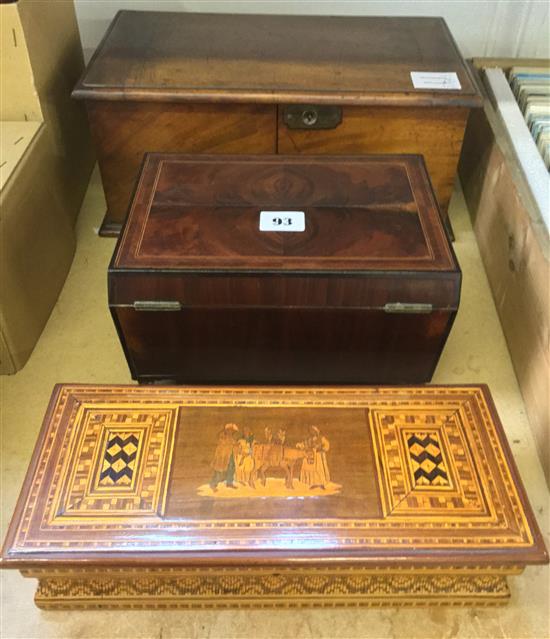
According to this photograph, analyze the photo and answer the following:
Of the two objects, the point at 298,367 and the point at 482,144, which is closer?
the point at 298,367

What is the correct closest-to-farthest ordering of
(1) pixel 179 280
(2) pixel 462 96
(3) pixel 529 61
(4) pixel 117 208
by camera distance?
(1) pixel 179 280
(2) pixel 462 96
(4) pixel 117 208
(3) pixel 529 61

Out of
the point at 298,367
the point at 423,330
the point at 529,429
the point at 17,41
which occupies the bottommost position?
the point at 529,429

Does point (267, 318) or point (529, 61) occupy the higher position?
point (529, 61)

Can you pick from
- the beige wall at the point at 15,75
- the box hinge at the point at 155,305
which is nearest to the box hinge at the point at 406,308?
the box hinge at the point at 155,305

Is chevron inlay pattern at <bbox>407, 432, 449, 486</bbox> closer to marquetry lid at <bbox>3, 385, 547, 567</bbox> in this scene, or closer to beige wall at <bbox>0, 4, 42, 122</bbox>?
marquetry lid at <bbox>3, 385, 547, 567</bbox>

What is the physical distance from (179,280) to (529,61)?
1248 mm

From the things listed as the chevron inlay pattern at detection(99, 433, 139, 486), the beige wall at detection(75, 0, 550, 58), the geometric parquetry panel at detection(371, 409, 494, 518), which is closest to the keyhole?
the beige wall at detection(75, 0, 550, 58)

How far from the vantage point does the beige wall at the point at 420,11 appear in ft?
5.80

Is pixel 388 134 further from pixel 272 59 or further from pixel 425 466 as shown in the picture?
pixel 425 466

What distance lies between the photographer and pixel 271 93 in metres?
1.44

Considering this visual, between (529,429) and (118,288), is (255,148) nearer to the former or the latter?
(118,288)

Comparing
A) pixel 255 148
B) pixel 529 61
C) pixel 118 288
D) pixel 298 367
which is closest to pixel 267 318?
pixel 298 367

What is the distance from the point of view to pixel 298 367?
133cm

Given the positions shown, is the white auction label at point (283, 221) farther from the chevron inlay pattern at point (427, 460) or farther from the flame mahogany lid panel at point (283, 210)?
the chevron inlay pattern at point (427, 460)
